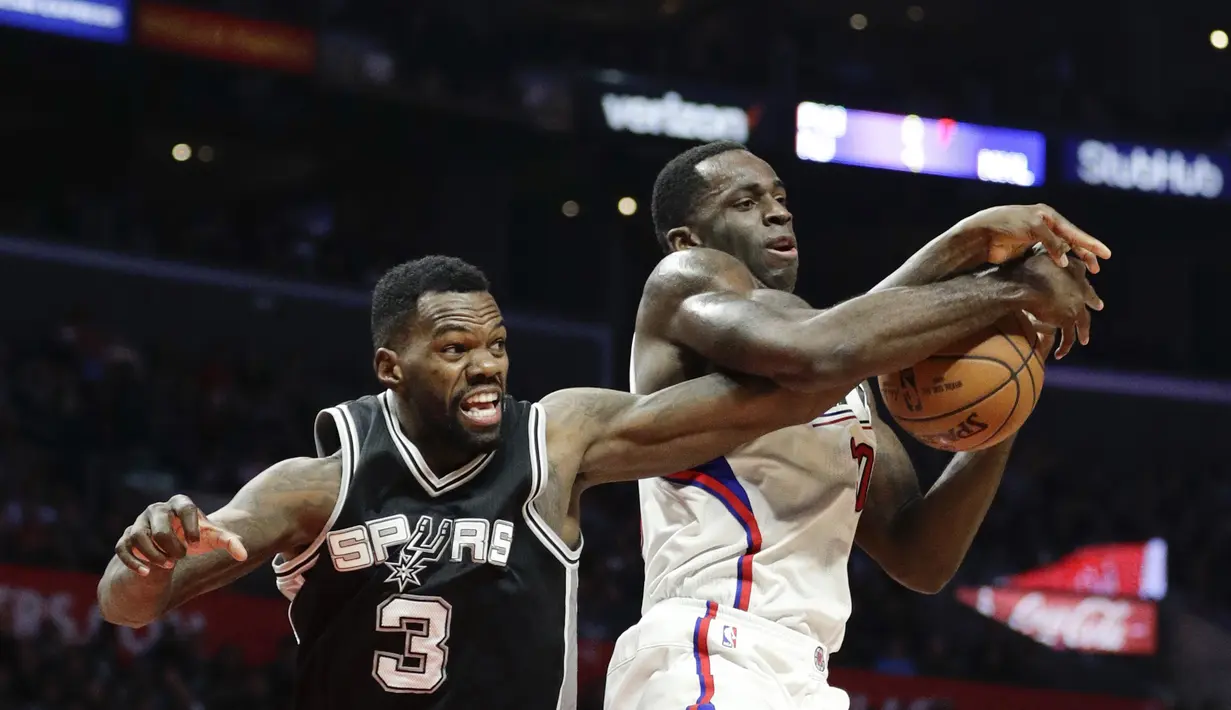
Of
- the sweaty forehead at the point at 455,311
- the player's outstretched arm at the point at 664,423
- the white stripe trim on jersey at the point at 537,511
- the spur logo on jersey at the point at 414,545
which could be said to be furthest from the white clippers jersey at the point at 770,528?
the sweaty forehead at the point at 455,311

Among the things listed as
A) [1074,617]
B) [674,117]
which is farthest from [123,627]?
[674,117]

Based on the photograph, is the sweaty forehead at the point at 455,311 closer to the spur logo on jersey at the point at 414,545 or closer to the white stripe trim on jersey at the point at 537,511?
the white stripe trim on jersey at the point at 537,511

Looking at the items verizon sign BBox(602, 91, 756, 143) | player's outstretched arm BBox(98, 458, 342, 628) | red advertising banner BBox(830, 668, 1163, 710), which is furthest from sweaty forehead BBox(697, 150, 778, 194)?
verizon sign BBox(602, 91, 756, 143)

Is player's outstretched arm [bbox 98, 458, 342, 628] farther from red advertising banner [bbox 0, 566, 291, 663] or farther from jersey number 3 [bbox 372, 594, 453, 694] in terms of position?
red advertising banner [bbox 0, 566, 291, 663]

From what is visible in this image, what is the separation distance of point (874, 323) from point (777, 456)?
0.47 m

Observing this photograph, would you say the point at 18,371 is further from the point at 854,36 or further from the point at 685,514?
the point at 854,36

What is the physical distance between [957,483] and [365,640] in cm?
175

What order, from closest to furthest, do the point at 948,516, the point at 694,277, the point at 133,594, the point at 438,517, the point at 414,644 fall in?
the point at 133,594
the point at 414,644
the point at 438,517
the point at 694,277
the point at 948,516

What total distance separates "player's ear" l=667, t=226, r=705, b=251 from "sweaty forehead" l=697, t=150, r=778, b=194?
0.44 ft

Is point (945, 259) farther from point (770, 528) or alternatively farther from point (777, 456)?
point (770, 528)

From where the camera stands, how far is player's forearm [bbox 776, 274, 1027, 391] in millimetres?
3797

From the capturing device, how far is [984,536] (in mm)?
17562

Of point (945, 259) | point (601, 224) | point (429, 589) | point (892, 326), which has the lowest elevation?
point (429, 589)

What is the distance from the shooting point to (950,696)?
40.7 feet
